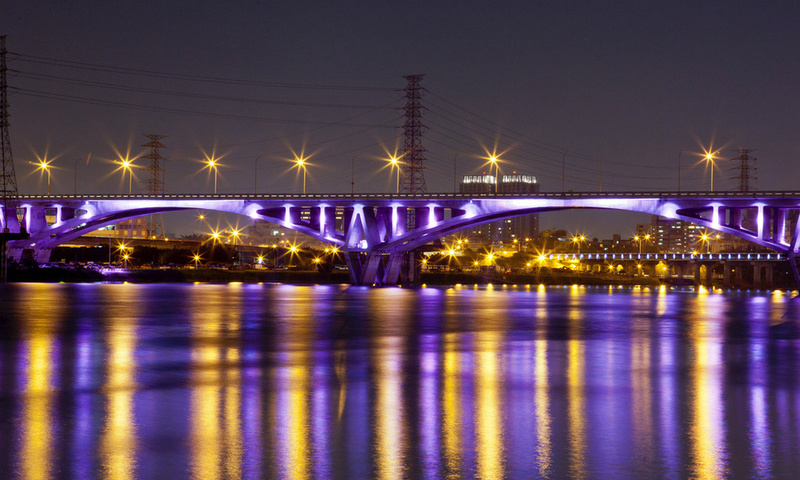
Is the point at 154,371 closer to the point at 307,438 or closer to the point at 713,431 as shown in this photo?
the point at 307,438

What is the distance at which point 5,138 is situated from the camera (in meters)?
97.5

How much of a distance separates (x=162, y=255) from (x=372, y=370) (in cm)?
17290

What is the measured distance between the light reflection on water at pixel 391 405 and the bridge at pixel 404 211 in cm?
7790

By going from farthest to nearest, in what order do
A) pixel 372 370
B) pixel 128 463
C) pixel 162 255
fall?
1. pixel 162 255
2. pixel 372 370
3. pixel 128 463

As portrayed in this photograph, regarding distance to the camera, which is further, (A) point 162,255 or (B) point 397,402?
(A) point 162,255

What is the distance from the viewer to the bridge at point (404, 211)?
4173 inches

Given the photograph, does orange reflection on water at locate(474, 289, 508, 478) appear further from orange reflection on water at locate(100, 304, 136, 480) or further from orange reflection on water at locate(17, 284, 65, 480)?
orange reflection on water at locate(17, 284, 65, 480)

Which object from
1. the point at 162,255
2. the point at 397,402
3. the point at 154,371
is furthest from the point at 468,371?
the point at 162,255

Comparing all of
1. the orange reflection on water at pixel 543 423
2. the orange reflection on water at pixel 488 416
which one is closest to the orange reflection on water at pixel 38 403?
the orange reflection on water at pixel 488 416

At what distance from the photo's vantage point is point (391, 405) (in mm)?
15844

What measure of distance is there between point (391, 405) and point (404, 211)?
334ft

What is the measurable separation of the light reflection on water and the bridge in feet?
256

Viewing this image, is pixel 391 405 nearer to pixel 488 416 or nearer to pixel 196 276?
pixel 488 416

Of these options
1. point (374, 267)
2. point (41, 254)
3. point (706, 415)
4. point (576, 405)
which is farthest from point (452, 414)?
point (41, 254)
